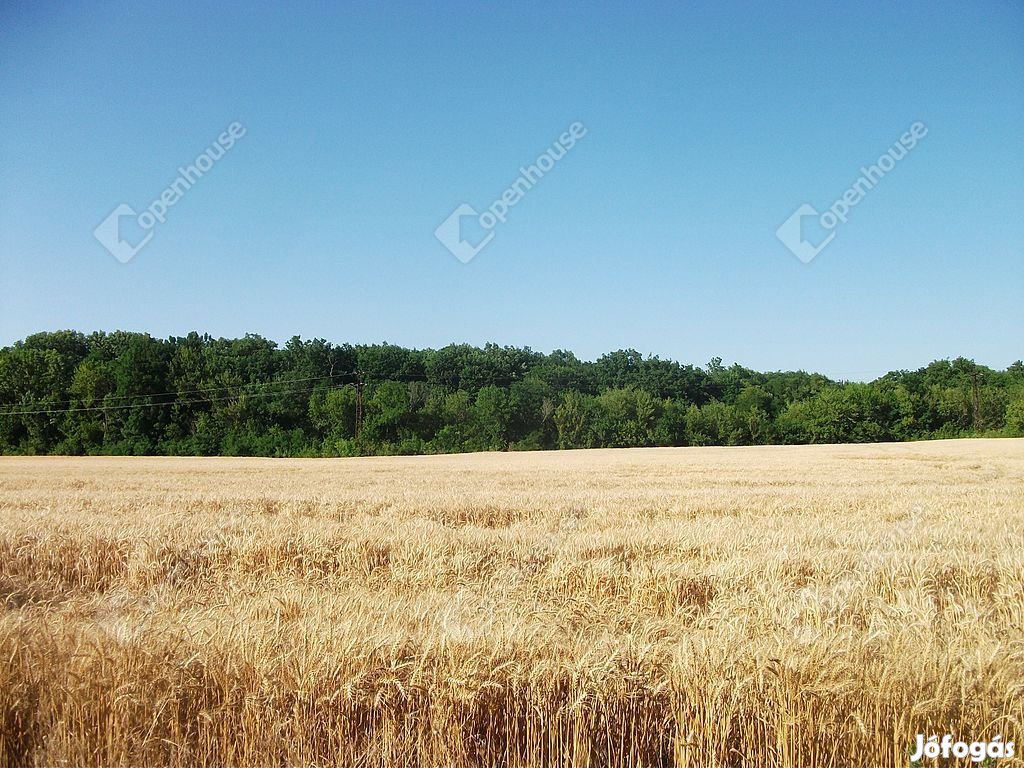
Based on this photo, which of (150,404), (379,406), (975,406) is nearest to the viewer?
(150,404)

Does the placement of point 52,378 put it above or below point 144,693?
above

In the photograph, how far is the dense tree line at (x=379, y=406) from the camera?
223 ft

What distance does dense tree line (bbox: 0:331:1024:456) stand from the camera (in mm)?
67938

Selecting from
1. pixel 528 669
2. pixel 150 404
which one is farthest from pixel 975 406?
pixel 150 404

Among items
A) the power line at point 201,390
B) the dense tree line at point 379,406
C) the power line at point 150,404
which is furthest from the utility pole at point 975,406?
the power line at point 150,404

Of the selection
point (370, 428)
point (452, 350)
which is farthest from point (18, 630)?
point (452, 350)

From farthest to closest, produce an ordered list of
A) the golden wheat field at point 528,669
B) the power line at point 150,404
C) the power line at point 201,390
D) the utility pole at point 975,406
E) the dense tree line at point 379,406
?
the utility pole at point 975,406, the power line at point 201,390, the dense tree line at point 379,406, the power line at point 150,404, the golden wheat field at point 528,669

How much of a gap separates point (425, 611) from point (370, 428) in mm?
66872

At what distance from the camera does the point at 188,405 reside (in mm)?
73812

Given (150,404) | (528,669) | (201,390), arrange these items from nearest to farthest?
(528,669)
(150,404)
(201,390)

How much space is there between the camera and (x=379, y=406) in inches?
2862

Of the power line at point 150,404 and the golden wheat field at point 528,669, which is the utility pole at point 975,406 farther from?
the golden wheat field at point 528,669

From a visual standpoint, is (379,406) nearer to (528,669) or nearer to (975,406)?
(975,406)

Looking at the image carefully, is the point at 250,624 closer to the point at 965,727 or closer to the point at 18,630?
the point at 18,630
